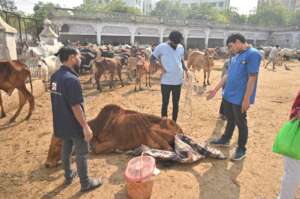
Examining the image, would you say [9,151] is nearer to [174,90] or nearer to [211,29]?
[174,90]

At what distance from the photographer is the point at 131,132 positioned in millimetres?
4613

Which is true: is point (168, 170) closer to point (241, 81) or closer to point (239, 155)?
point (239, 155)

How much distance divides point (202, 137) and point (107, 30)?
3579 cm

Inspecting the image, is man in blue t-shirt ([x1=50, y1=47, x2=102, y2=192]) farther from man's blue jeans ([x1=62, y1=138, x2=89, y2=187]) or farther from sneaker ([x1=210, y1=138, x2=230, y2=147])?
sneaker ([x1=210, y1=138, x2=230, y2=147])

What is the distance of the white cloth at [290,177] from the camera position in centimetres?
279

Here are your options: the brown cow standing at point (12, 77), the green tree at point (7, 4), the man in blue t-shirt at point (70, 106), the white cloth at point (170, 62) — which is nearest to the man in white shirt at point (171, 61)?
the white cloth at point (170, 62)

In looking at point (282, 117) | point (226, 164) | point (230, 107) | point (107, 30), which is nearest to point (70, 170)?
point (226, 164)

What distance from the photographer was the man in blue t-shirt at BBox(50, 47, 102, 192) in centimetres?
295

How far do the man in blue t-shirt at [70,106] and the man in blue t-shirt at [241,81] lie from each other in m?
2.36

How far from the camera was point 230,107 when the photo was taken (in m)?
4.53

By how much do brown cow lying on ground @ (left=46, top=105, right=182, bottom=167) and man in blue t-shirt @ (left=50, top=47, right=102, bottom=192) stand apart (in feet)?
4.14

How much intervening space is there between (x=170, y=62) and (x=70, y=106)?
244 centimetres

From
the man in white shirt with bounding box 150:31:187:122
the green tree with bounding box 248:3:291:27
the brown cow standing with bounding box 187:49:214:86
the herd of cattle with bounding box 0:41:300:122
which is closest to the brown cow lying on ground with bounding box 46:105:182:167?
the man in white shirt with bounding box 150:31:187:122

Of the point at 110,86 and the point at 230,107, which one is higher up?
the point at 230,107
